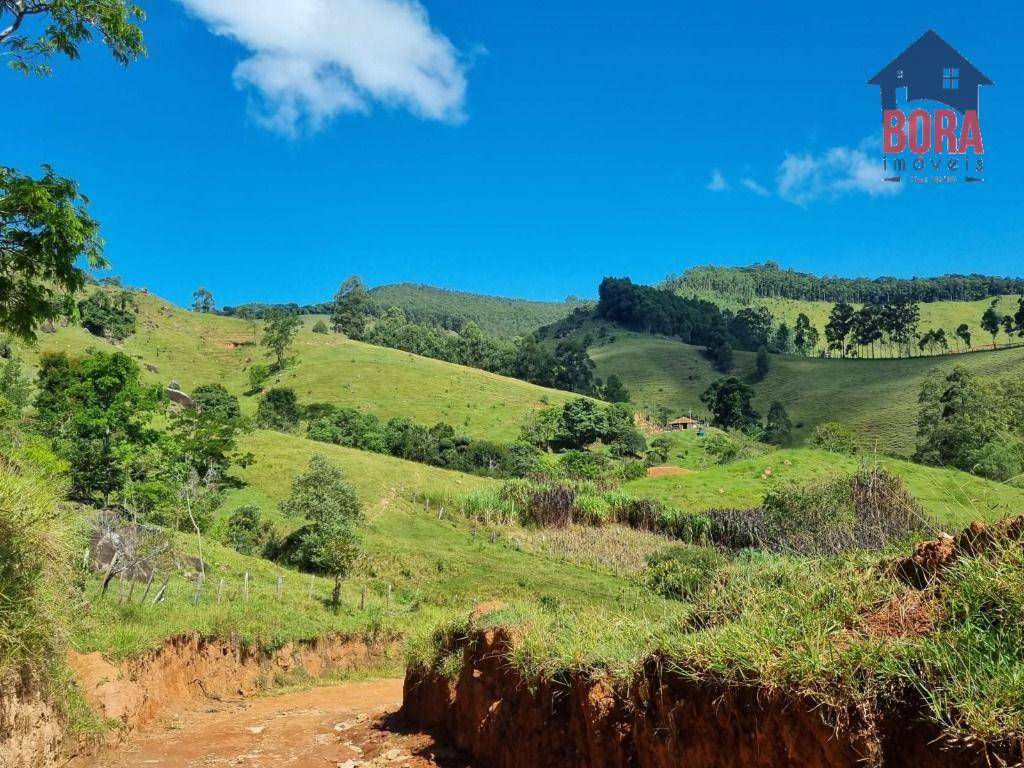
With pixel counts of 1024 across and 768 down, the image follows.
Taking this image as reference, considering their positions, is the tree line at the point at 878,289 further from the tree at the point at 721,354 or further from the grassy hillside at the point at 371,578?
the grassy hillside at the point at 371,578

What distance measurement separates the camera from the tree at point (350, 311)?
118m

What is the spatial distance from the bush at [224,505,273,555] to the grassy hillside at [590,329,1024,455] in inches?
2275

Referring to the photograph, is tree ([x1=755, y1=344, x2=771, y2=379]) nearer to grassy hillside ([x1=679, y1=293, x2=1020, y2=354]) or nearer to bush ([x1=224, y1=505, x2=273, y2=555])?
grassy hillside ([x1=679, y1=293, x2=1020, y2=354])

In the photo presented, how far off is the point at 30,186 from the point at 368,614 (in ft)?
49.9

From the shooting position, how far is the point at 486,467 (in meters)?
57.1

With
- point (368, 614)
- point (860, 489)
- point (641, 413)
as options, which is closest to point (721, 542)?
point (860, 489)

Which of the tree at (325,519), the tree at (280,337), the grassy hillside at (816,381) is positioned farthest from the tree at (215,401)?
the grassy hillside at (816,381)

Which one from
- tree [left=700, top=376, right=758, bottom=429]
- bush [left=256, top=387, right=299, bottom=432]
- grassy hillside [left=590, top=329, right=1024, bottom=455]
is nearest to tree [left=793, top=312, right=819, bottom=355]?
grassy hillside [left=590, top=329, right=1024, bottom=455]

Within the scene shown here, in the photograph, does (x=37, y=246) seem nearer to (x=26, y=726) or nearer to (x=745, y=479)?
(x=26, y=726)

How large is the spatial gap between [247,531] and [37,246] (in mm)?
25526

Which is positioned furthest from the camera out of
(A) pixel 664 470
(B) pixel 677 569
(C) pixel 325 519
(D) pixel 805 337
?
(D) pixel 805 337

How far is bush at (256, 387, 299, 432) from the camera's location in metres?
61.9

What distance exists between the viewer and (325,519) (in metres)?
29.1

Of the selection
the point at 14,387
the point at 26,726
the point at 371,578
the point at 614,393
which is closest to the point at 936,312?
the point at 614,393
